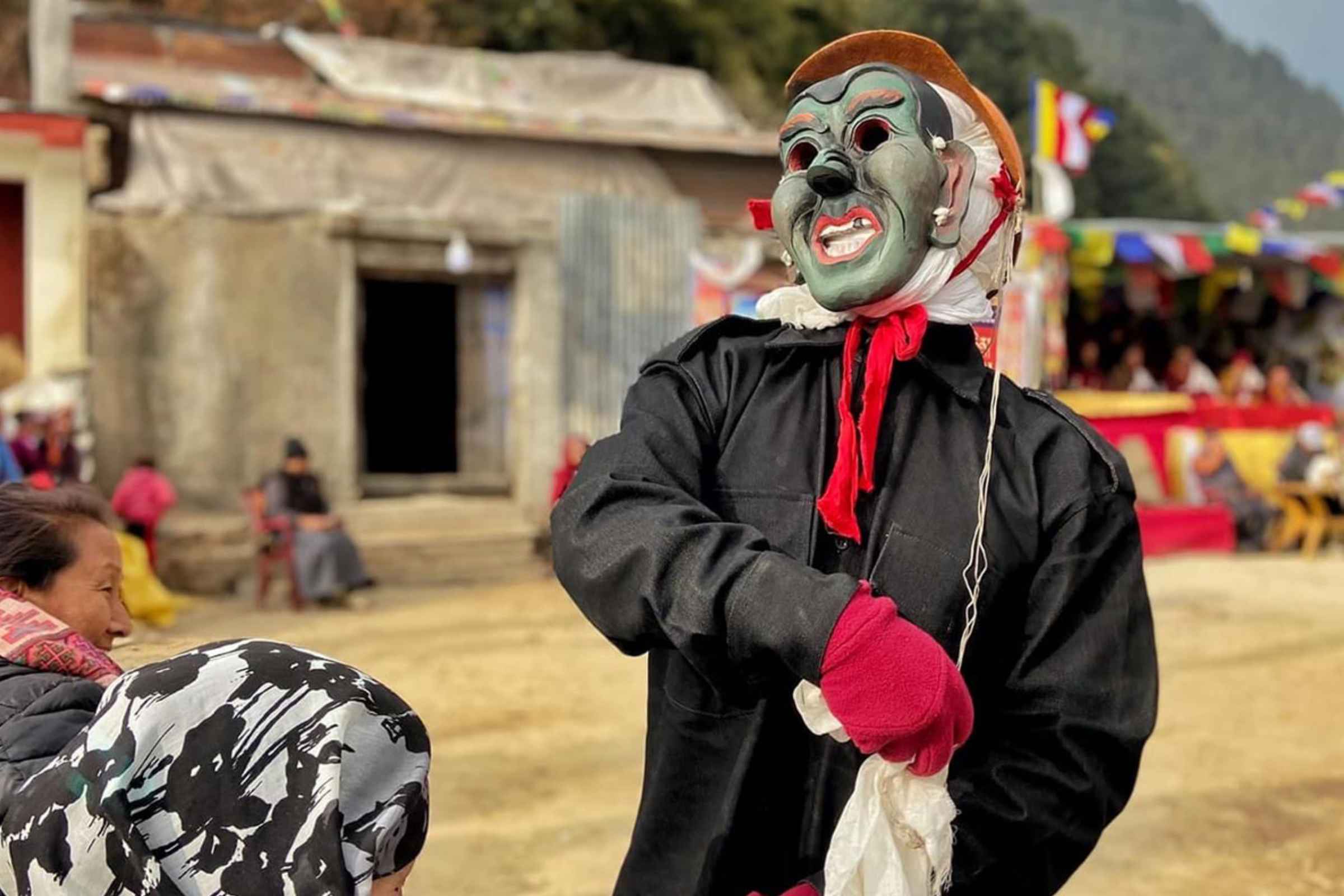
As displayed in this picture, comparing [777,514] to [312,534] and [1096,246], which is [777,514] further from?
[1096,246]

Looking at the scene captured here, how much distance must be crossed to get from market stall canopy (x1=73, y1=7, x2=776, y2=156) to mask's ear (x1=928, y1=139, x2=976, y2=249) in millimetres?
9229

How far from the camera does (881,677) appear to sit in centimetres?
129

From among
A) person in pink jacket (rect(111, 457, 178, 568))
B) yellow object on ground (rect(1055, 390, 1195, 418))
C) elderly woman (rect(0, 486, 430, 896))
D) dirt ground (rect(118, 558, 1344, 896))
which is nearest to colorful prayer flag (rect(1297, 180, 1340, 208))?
yellow object on ground (rect(1055, 390, 1195, 418))

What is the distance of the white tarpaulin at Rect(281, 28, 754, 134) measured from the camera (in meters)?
11.4

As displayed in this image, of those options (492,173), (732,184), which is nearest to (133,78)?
(492,173)

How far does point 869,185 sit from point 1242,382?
14064mm

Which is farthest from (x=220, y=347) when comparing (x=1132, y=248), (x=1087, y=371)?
(x=1087, y=371)

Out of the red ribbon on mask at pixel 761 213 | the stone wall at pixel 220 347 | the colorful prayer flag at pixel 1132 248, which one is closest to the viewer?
the red ribbon on mask at pixel 761 213

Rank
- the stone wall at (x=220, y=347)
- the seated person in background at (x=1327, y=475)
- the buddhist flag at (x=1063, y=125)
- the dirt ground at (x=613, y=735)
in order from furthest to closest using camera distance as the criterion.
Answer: the seated person in background at (x=1327, y=475), the buddhist flag at (x=1063, y=125), the stone wall at (x=220, y=347), the dirt ground at (x=613, y=735)

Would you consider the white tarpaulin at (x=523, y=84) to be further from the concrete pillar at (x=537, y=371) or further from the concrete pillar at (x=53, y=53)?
the concrete pillar at (x=53, y=53)

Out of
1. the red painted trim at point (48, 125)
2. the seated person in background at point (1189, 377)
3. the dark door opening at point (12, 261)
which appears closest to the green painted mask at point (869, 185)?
the red painted trim at point (48, 125)

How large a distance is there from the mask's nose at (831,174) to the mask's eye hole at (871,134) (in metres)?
0.03

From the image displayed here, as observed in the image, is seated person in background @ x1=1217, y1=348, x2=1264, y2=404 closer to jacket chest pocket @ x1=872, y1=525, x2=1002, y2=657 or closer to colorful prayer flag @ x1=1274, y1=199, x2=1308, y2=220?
colorful prayer flag @ x1=1274, y1=199, x2=1308, y2=220

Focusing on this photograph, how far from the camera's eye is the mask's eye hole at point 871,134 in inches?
66.2
